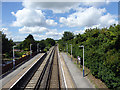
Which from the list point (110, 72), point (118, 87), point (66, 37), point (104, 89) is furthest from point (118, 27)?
point (66, 37)

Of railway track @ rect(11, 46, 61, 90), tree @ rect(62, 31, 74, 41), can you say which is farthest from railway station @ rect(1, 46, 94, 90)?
tree @ rect(62, 31, 74, 41)

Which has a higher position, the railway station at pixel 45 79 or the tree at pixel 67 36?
the tree at pixel 67 36

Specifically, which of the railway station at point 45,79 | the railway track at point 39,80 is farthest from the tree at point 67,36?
the railway track at point 39,80

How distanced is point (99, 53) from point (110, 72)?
274 centimetres

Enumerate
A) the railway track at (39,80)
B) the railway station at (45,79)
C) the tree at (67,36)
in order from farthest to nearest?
the tree at (67,36) < the railway track at (39,80) < the railway station at (45,79)

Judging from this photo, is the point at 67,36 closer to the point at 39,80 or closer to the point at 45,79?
the point at 45,79

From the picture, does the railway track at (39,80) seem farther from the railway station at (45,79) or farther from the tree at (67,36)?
the tree at (67,36)

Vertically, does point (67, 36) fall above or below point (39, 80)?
above

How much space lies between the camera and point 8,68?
20.7m

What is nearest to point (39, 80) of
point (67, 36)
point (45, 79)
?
point (45, 79)

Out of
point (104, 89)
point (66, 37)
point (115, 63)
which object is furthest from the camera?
point (66, 37)

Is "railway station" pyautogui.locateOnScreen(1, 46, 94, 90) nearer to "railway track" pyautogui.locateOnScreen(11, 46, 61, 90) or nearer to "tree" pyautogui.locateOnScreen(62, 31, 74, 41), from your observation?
"railway track" pyautogui.locateOnScreen(11, 46, 61, 90)

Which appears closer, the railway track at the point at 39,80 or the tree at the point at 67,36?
the railway track at the point at 39,80

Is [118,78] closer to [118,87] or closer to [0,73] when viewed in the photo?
[118,87]
